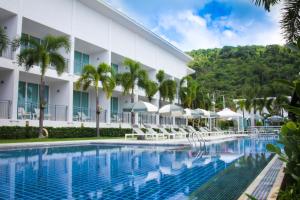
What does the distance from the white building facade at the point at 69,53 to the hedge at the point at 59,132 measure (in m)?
0.87

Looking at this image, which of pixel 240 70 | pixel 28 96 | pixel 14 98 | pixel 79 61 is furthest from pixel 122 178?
pixel 240 70

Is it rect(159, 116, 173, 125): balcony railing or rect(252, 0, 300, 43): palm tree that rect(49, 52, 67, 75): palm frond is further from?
rect(159, 116, 173, 125): balcony railing

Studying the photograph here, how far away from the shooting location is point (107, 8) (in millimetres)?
26406

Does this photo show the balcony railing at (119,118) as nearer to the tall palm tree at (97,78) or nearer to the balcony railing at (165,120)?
the tall palm tree at (97,78)

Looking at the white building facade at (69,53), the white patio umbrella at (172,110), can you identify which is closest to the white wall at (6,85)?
the white building facade at (69,53)

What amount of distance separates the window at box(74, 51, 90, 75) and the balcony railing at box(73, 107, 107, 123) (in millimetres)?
3052

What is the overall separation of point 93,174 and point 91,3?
792 inches

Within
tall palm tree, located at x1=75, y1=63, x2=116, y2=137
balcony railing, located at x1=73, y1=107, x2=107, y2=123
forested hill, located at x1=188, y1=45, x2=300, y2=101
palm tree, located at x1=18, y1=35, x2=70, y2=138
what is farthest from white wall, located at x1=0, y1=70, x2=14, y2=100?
forested hill, located at x1=188, y1=45, x2=300, y2=101

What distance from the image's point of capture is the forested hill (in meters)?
37.9

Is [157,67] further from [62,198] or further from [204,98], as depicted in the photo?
[62,198]

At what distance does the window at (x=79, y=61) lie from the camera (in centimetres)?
2623

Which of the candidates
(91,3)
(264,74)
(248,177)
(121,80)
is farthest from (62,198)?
(264,74)

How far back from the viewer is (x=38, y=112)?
2108 cm

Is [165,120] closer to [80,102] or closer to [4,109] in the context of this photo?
[80,102]
